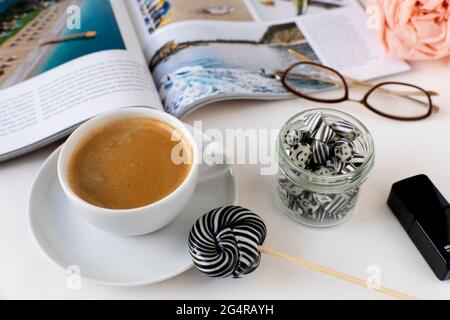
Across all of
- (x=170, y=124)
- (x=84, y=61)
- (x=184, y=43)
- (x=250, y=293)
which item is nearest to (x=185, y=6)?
(x=184, y=43)

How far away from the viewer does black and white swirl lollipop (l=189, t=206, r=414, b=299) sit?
53cm

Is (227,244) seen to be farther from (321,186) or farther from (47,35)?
(47,35)

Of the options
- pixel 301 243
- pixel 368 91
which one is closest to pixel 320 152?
pixel 301 243

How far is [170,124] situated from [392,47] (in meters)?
0.42

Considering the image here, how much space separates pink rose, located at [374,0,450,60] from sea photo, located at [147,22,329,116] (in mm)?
130

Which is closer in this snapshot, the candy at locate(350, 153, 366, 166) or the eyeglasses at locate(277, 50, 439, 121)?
the candy at locate(350, 153, 366, 166)

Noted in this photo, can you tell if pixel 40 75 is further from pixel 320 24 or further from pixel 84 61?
pixel 320 24

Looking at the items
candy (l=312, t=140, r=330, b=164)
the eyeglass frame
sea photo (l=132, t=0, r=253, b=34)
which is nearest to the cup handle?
candy (l=312, t=140, r=330, b=164)

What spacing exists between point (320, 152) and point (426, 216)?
15 cm

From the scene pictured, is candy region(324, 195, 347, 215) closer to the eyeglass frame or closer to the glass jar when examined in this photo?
the glass jar

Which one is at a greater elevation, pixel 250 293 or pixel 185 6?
pixel 185 6
